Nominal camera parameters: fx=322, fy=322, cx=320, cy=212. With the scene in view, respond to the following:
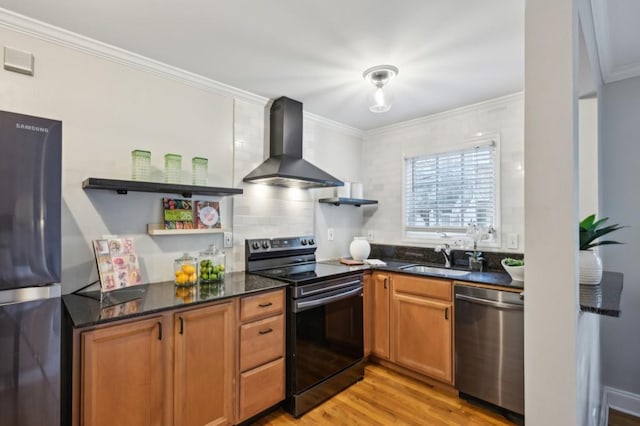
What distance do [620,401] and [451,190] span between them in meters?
2.06

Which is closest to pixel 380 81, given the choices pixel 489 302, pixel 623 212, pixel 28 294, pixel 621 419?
pixel 489 302

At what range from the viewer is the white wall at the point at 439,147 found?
2.79m

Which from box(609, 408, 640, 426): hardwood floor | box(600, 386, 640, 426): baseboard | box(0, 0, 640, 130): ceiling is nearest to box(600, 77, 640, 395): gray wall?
box(600, 386, 640, 426): baseboard

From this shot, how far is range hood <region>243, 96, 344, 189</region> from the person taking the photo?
8.93 ft

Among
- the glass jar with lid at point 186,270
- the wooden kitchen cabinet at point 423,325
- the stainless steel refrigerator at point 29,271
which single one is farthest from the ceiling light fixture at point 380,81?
the stainless steel refrigerator at point 29,271

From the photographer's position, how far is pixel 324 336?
2.43m

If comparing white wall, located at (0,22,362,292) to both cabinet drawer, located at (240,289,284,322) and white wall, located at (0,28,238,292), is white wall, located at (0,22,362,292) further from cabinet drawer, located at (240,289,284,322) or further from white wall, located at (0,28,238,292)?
cabinet drawer, located at (240,289,284,322)

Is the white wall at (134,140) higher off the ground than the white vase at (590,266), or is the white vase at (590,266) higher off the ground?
the white wall at (134,140)

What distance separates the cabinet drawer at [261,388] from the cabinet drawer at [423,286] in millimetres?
1171

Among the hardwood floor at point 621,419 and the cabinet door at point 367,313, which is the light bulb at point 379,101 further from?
the hardwood floor at point 621,419

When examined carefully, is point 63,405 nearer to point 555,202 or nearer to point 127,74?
point 127,74

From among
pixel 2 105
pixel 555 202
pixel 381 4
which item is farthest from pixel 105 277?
pixel 555 202

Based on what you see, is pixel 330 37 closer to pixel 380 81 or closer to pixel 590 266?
pixel 380 81

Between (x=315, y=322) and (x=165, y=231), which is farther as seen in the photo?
(x=315, y=322)
